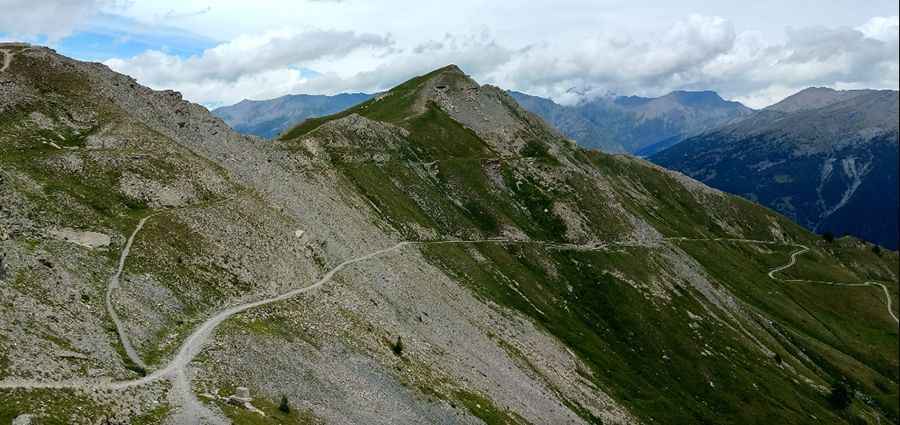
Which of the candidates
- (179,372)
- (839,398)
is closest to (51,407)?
(179,372)

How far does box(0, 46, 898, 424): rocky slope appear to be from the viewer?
50125 millimetres

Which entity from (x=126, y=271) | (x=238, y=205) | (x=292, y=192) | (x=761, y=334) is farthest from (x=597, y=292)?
(x=126, y=271)

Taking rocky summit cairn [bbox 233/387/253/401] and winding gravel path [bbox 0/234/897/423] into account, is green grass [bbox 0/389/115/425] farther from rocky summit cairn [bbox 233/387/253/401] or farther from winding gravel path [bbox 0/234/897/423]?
rocky summit cairn [bbox 233/387/253/401]

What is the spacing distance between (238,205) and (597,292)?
91.0 m

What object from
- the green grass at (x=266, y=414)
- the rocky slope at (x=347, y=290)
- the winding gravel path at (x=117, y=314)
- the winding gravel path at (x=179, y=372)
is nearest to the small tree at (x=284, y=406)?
the green grass at (x=266, y=414)

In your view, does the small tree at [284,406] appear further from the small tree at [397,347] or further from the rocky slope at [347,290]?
the small tree at [397,347]

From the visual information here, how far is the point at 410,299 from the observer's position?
95500mm

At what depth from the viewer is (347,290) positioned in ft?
280

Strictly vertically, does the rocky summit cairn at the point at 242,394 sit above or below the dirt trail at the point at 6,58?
below

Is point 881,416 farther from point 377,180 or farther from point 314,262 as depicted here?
point 314,262

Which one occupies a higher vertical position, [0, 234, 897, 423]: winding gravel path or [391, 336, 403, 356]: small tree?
[0, 234, 897, 423]: winding gravel path

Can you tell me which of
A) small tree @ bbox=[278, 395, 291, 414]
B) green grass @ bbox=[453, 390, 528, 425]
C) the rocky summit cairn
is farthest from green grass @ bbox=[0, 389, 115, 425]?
green grass @ bbox=[453, 390, 528, 425]

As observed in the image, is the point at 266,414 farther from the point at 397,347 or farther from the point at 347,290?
the point at 347,290

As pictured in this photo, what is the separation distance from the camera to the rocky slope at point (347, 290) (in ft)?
164
